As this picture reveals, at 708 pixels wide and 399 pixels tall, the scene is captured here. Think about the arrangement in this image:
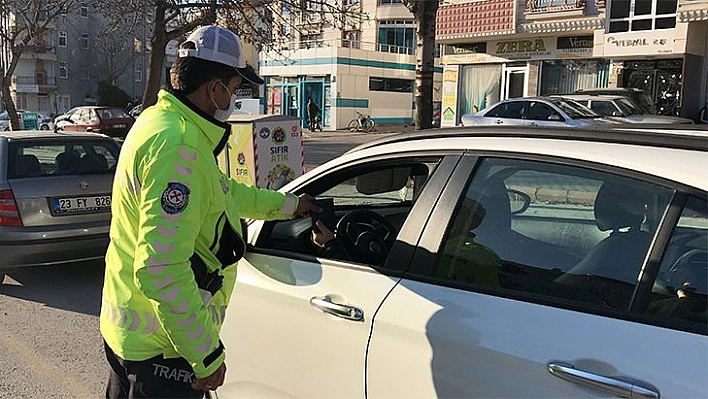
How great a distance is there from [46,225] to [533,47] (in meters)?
21.7

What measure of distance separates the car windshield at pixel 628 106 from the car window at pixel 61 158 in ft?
39.3

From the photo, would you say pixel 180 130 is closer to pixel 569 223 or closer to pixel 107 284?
pixel 107 284

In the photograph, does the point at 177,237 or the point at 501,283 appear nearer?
the point at 177,237

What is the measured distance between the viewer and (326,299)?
2277 mm

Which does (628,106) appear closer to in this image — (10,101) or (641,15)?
(641,15)

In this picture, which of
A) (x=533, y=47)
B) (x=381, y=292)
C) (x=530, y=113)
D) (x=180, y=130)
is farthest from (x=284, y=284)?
(x=533, y=47)

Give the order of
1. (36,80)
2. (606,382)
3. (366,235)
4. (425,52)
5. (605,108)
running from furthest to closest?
(36,80) → (605,108) → (425,52) → (366,235) → (606,382)

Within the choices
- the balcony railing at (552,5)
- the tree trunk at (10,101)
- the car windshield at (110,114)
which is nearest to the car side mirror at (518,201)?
the balcony railing at (552,5)

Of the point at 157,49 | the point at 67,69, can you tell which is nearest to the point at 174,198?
the point at 157,49

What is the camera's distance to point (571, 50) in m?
23.4

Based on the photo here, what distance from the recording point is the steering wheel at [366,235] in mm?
2656

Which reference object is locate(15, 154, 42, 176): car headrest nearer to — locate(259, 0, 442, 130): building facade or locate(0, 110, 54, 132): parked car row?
locate(259, 0, 442, 130): building facade

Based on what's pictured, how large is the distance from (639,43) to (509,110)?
719cm

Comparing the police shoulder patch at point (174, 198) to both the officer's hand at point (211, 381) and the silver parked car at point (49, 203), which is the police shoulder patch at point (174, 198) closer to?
the officer's hand at point (211, 381)
